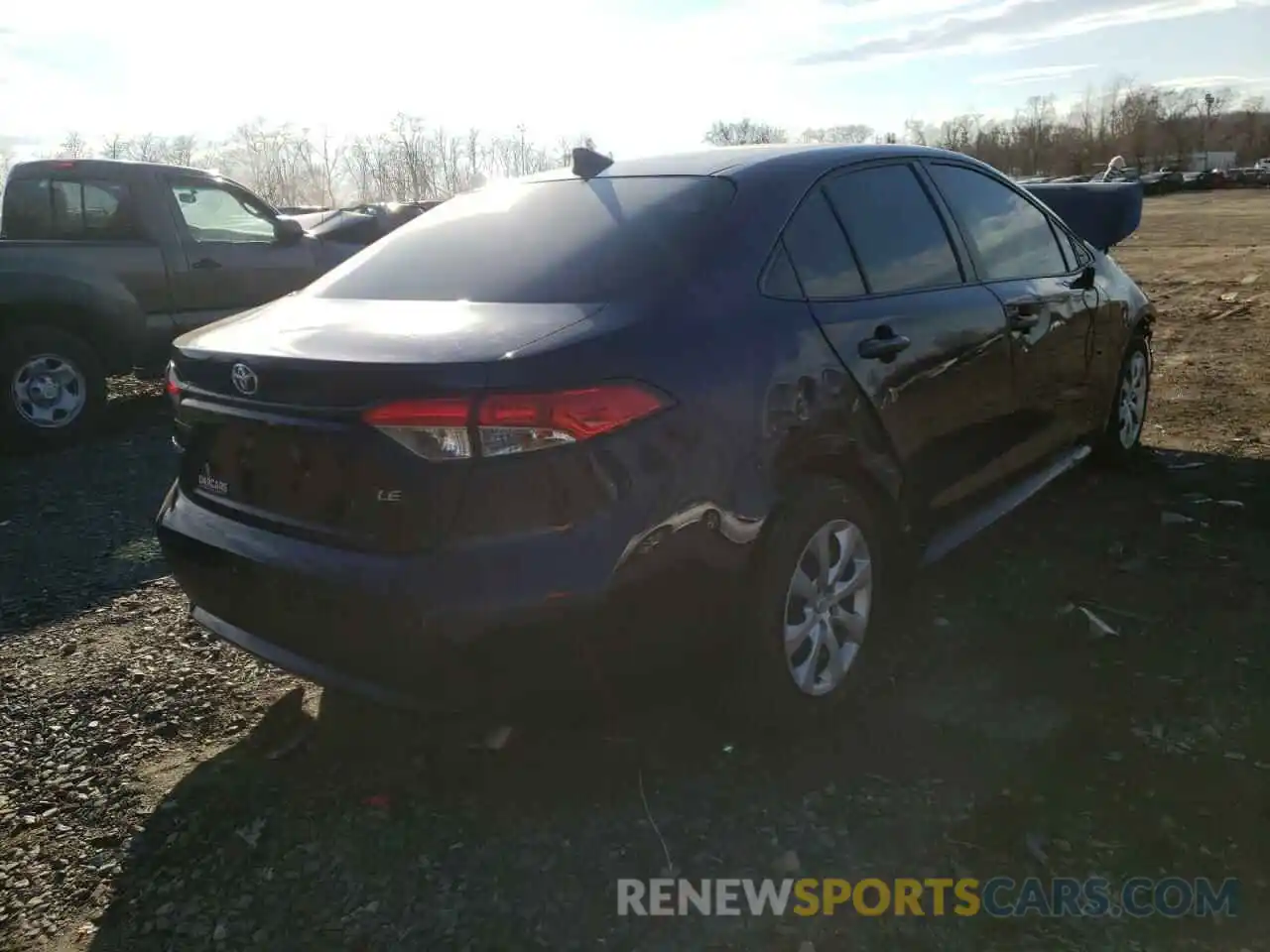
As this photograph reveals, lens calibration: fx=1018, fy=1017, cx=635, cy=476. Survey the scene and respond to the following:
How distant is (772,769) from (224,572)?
5.11 feet

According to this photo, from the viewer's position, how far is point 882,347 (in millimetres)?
3004

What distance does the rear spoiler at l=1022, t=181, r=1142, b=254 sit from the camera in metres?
7.11

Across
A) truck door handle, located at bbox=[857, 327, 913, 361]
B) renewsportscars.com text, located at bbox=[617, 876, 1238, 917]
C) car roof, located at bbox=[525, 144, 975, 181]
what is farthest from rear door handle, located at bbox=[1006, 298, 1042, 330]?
renewsportscars.com text, located at bbox=[617, 876, 1238, 917]

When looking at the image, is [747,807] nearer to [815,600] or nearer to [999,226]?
[815,600]

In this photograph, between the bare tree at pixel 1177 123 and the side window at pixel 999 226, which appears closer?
the side window at pixel 999 226

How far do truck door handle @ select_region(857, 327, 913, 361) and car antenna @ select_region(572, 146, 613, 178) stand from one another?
3.53 ft

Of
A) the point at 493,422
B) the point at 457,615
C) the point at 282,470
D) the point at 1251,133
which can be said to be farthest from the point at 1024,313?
the point at 1251,133

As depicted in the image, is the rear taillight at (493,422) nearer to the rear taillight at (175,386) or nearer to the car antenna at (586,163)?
the rear taillight at (175,386)

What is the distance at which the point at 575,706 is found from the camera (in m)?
2.35

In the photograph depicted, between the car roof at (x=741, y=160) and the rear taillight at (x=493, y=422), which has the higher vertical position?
the car roof at (x=741, y=160)

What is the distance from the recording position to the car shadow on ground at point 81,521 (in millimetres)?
4246

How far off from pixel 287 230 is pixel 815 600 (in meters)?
6.49

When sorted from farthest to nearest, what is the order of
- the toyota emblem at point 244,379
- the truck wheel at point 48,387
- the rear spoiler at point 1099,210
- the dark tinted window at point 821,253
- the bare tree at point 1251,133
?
the bare tree at point 1251,133, the rear spoiler at point 1099,210, the truck wheel at point 48,387, the dark tinted window at point 821,253, the toyota emblem at point 244,379

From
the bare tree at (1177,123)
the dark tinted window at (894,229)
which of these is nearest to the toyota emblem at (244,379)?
the dark tinted window at (894,229)
